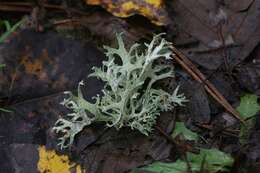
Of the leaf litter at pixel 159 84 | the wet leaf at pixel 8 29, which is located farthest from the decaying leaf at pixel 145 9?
the wet leaf at pixel 8 29

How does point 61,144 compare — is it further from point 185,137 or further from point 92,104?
point 185,137

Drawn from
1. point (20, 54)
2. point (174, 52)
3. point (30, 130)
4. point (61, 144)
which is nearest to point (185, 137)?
point (174, 52)

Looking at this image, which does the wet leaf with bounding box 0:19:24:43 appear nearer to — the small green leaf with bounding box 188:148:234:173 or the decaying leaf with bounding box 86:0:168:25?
the decaying leaf with bounding box 86:0:168:25

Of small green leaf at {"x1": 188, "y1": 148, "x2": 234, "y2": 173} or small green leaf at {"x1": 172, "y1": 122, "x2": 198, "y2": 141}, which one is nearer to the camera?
small green leaf at {"x1": 188, "y1": 148, "x2": 234, "y2": 173}

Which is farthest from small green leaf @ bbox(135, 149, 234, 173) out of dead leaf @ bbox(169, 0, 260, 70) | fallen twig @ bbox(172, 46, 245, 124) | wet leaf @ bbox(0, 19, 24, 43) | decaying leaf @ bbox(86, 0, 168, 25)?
wet leaf @ bbox(0, 19, 24, 43)

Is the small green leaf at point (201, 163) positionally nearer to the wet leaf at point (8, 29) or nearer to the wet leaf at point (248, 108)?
the wet leaf at point (248, 108)

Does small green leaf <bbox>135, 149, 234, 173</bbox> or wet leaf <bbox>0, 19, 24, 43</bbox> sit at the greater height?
wet leaf <bbox>0, 19, 24, 43</bbox>
